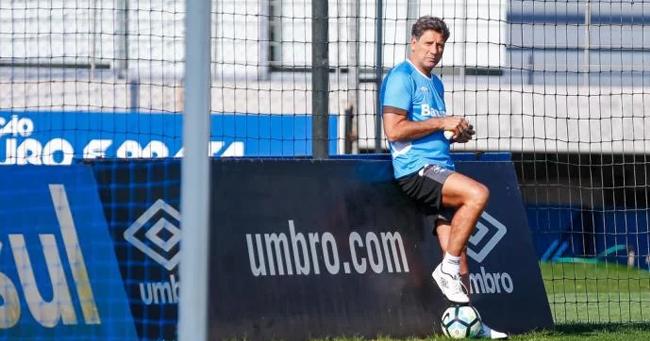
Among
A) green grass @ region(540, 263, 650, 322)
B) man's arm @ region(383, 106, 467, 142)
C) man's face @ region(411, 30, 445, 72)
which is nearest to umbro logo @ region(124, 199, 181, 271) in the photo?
man's arm @ region(383, 106, 467, 142)

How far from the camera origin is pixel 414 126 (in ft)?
23.6

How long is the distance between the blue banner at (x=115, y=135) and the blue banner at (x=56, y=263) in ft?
21.7

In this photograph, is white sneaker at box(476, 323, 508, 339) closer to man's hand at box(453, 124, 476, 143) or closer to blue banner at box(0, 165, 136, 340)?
man's hand at box(453, 124, 476, 143)

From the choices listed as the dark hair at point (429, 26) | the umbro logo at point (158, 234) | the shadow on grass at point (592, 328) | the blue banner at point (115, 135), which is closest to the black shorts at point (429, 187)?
the dark hair at point (429, 26)

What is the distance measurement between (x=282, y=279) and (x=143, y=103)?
7592 millimetres

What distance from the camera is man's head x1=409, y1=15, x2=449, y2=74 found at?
7.38 metres

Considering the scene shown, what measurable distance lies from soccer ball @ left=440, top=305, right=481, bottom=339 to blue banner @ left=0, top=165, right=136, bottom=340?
5.92 ft

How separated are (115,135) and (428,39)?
6.93 metres

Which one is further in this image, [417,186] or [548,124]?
[548,124]

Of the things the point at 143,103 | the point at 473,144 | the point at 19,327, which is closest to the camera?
the point at 19,327

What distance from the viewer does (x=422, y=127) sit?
7.18 m

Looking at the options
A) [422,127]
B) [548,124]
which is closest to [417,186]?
[422,127]

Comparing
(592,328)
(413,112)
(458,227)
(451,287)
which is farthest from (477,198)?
(592,328)

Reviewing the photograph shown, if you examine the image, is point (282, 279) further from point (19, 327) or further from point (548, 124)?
point (548, 124)
